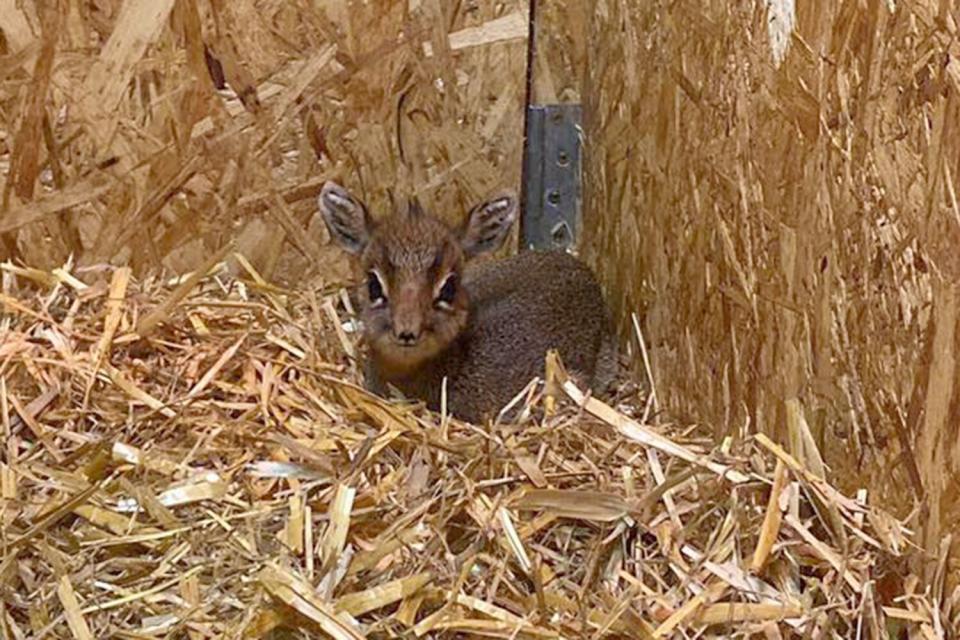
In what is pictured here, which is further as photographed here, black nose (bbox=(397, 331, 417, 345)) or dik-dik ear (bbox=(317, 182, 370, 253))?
dik-dik ear (bbox=(317, 182, 370, 253))

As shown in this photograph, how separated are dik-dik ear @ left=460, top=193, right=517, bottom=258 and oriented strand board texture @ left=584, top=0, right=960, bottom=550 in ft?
1.23

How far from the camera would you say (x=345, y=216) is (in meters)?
4.27

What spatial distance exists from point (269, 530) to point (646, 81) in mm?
1839

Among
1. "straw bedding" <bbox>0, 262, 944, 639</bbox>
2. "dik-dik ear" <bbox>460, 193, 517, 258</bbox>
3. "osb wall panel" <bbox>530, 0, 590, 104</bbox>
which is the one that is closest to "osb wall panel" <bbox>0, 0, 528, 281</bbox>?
"osb wall panel" <bbox>530, 0, 590, 104</bbox>

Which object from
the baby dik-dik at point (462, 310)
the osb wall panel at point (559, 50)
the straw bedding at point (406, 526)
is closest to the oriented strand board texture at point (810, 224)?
the straw bedding at point (406, 526)

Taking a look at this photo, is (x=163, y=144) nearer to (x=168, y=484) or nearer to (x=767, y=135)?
(x=168, y=484)

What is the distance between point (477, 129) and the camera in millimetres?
4746

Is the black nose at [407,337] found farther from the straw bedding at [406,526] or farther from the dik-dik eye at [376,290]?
the straw bedding at [406,526]

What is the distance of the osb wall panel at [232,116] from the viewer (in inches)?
172

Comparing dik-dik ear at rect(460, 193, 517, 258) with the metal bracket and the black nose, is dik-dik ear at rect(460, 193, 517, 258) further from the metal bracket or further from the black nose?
the metal bracket

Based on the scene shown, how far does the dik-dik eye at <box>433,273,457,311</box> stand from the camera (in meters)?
4.13

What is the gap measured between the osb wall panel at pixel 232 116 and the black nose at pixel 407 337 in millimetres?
779

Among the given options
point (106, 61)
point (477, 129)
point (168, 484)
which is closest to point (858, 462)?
point (168, 484)

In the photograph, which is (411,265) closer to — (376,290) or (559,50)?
(376,290)
